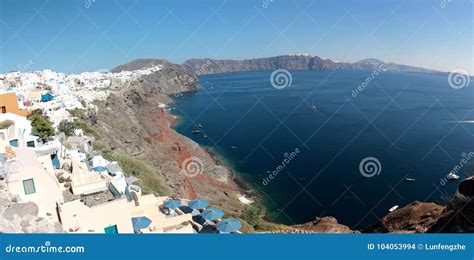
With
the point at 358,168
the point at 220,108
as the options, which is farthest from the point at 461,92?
the point at 358,168

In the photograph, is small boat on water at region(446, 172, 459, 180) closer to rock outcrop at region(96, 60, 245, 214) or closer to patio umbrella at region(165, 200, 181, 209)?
rock outcrop at region(96, 60, 245, 214)

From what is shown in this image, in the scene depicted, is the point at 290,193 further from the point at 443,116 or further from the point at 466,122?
the point at 443,116

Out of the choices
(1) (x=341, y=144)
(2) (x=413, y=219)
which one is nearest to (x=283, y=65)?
(1) (x=341, y=144)

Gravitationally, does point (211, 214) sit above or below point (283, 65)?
below

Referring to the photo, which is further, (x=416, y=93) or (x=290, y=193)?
(x=416, y=93)

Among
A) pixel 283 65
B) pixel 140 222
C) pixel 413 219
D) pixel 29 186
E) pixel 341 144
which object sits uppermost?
pixel 283 65

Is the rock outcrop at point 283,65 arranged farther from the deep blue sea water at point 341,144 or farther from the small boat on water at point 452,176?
the small boat on water at point 452,176

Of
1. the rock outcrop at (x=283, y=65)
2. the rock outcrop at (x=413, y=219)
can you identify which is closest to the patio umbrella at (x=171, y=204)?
the rock outcrop at (x=413, y=219)

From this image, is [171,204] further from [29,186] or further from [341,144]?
[341,144]
